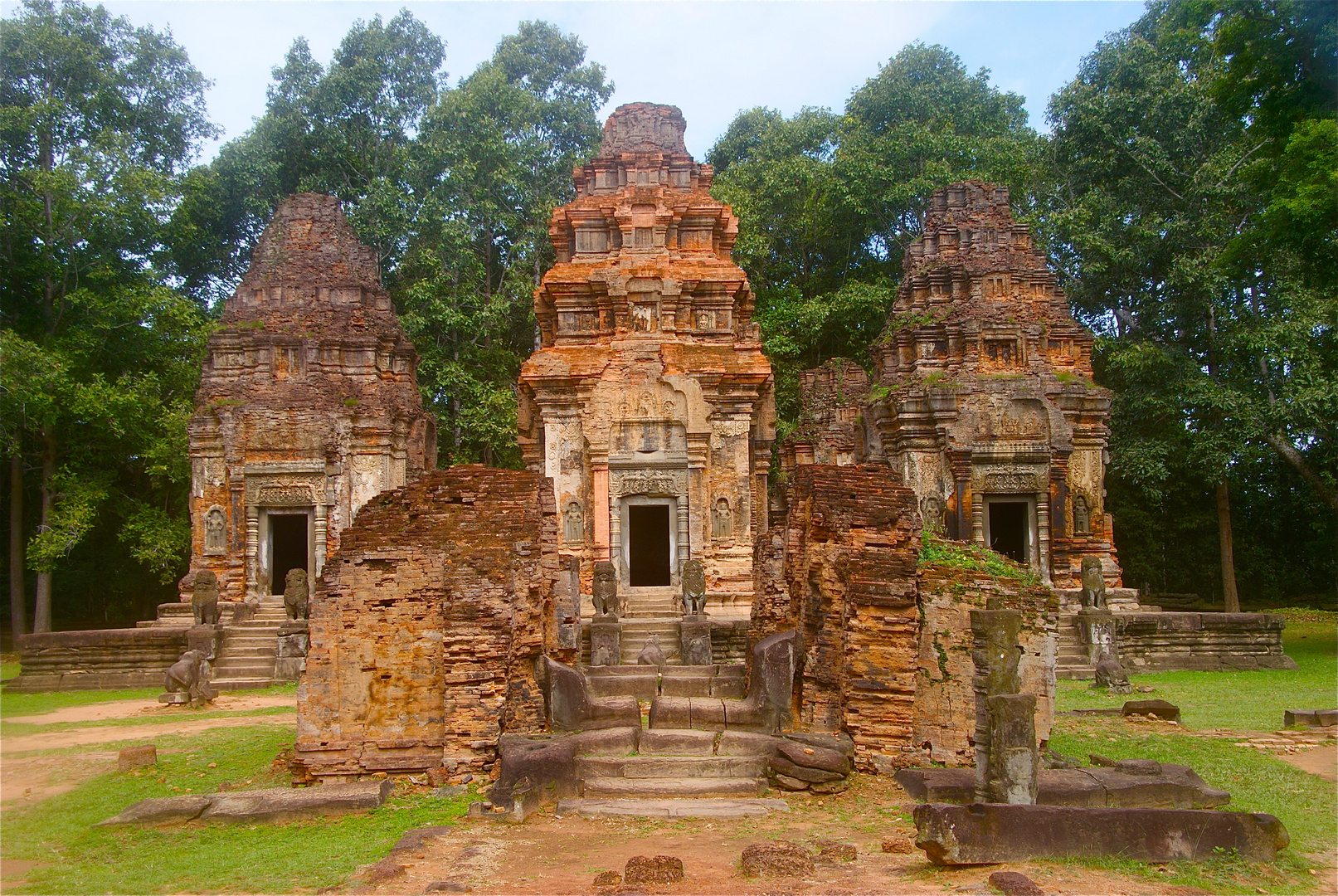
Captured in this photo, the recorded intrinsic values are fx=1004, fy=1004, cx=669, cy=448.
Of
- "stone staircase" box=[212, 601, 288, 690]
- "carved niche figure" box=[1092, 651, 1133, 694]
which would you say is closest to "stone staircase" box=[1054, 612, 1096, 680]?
"carved niche figure" box=[1092, 651, 1133, 694]

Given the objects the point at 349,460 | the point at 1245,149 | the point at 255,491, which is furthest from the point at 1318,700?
the point at 255,491

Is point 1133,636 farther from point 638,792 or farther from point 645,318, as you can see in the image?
point 638,792

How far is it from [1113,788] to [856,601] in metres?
2.54

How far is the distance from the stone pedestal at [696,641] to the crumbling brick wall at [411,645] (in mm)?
5617

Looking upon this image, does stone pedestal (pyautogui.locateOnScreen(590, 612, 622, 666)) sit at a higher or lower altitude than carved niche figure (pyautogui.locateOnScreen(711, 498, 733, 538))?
lower

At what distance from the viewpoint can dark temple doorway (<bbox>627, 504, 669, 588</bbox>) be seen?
2133cm

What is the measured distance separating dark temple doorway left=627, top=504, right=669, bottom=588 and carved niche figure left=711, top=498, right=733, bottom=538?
3.90 meters

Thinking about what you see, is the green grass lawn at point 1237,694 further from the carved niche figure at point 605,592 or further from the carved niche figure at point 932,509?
the carved niche figure at point 605,592

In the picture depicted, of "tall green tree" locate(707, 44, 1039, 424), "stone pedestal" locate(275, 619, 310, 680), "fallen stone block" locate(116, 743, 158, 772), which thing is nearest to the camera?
"fallen stone block" locate(116, 743, 158, 772)

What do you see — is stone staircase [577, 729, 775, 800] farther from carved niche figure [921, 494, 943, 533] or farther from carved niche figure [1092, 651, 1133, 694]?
carved niche figure [921, 494, 943, 533]

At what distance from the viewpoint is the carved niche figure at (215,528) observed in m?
19.8

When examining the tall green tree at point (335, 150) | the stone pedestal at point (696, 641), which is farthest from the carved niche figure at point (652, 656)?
the tall green tree at point (335, 150)

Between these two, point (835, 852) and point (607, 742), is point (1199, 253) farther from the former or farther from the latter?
point (835, 852)

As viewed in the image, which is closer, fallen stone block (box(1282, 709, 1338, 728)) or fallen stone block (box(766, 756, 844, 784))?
fallen stone block (box(766, 756, 844, 784))
